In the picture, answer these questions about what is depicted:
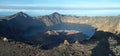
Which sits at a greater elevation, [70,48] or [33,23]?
[70,48]

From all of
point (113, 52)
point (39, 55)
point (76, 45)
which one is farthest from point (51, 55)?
point (113, 52)

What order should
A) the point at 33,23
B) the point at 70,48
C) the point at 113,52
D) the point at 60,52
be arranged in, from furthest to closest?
1. the point at 33,23
2. the point at 113,52
3. the point at 70,48
4. the point at 60,52

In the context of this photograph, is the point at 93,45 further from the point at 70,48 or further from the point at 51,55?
the point at 51,55

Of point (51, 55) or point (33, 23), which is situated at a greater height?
point (51, 55)

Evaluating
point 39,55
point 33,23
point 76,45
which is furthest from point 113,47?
point 33,23

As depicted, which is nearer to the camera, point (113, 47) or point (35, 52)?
point (35, 52)

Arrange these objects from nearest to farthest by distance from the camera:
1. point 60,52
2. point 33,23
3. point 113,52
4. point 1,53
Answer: point 1,53 < point 60,52 < point 113,52 < point 33,23

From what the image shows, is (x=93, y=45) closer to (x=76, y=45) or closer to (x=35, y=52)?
(x=76, y=45)

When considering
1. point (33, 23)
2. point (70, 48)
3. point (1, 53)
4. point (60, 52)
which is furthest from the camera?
point (33, 23)

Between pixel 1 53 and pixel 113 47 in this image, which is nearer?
pixel 1 53
